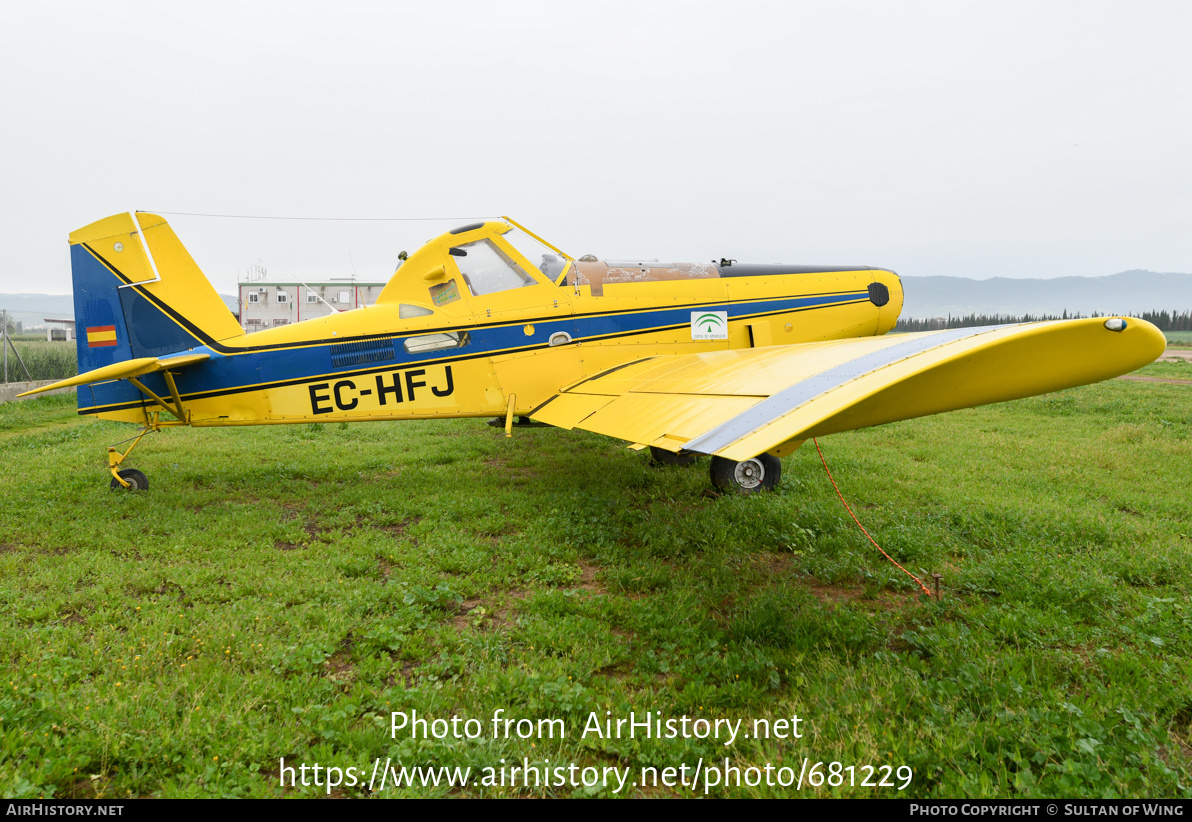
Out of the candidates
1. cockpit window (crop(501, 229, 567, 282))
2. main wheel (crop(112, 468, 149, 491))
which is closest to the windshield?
cockpit window (crop(501, 229, 567, 282))

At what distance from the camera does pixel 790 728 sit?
244 cm

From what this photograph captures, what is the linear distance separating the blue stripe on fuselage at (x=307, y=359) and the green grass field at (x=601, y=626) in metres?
1.14

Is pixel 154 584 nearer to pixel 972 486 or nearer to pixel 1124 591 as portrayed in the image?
pixel 1124 591

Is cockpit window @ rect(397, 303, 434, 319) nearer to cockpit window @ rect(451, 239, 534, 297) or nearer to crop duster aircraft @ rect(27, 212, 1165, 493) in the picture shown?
crop duster aircraft @ rect(27, 212, 1165, 493)

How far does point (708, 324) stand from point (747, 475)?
1.92m

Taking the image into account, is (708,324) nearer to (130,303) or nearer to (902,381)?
(902,381)

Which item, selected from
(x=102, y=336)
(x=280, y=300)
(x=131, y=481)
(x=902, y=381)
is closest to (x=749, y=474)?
(x=902, y=381)

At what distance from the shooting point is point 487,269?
668cm

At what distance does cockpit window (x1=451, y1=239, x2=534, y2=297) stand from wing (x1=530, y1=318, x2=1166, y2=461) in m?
3.55

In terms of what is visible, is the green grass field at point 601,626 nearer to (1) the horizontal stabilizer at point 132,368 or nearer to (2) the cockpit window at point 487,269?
(1) the horizontal stabilizer at point 132,368

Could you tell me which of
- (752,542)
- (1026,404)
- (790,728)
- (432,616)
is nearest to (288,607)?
(432,616)

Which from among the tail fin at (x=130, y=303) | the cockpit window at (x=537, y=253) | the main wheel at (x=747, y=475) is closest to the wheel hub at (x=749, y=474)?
the main wheel at (x=747, y=475)

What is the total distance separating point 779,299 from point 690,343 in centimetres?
126

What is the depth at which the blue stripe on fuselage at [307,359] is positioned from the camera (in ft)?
21.1
